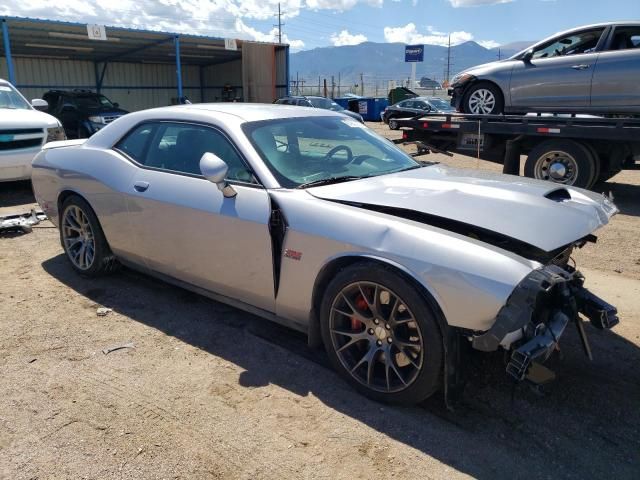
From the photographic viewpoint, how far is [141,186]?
3980mm

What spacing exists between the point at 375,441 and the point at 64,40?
23956 mm

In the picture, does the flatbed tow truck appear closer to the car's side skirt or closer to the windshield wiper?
the windshield wiper

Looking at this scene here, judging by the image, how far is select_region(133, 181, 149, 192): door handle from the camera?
3949 millimetres

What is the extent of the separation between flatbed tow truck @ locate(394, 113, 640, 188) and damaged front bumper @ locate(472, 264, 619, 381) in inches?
213

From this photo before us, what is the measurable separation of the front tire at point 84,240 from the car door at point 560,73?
23.1 feet

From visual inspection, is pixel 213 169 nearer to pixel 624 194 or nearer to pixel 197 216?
pixel 197 216

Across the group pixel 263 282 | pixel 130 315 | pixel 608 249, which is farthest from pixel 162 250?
pixel 608 249

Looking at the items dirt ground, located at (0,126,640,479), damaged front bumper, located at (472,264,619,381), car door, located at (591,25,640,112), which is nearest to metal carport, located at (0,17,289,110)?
car door, located at (591,25,640,112)

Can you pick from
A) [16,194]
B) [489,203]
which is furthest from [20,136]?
[489,203]

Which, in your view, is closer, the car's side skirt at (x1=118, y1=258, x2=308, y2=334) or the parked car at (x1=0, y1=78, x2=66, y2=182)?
the car's side skirt at (x1=118, y1=258, x2=308, y2=334)

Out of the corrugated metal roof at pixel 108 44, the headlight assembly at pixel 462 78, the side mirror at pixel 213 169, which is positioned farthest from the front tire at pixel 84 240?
the corrugated metal roof at pixel 108 44

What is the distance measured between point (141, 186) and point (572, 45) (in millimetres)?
7324

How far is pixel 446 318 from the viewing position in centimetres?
255

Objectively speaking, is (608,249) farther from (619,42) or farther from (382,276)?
(382,276)
